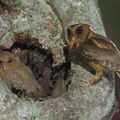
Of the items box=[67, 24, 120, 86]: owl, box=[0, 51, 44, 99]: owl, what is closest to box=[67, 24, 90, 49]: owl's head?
box=[67, 24, 120, 86]: owl

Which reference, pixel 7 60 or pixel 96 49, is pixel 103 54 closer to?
pixel 96 49

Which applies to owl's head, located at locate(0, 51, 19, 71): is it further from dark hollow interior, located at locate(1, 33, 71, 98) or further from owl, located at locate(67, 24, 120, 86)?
owl, located at locate(67, 24, 120, 86)

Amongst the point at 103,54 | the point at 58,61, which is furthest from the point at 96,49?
the point at 58,61

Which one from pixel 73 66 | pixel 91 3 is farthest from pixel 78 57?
pixel 91 3

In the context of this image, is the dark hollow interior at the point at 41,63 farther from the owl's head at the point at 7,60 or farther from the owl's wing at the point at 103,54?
the owl's wing at the point at 103,54

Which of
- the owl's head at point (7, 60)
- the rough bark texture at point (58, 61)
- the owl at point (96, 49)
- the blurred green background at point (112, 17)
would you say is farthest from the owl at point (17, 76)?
the blurred green background at point (112, 17)
